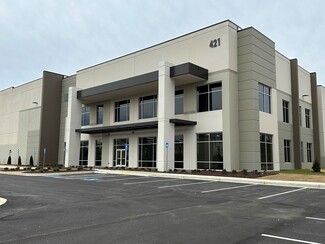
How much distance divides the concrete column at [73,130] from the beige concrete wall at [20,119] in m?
9.87

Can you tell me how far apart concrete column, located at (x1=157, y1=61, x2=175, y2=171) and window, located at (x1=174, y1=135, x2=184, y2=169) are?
6.38 ft

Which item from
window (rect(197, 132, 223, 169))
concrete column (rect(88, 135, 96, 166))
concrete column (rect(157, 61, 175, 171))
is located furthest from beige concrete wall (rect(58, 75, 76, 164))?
window (rect(197, 132, 223, 169))

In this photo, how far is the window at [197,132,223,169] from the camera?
82.6 feet

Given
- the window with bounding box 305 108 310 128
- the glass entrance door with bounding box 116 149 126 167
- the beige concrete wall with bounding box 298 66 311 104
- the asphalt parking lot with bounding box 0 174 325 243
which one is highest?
the beige concrete wall with bounding box 298 66 311 104

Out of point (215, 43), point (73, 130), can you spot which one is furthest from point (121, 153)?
→ point (215, 43)

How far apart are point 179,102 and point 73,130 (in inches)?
529

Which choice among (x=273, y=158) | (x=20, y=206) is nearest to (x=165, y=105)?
(x=273, y=158)

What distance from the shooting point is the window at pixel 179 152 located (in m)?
27.7

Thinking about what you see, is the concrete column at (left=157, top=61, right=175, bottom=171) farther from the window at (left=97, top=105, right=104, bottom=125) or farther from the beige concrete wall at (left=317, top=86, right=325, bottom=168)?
the beige concrete wall at (left=317, top=86, right=325, bottom=168)

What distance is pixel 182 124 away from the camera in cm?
2698

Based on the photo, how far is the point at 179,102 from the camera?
29.1 meters

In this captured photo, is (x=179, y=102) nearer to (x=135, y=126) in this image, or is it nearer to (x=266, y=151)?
(x=135, y=126)

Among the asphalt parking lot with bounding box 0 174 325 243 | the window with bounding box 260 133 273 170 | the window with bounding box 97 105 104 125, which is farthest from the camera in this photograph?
the window with bounding box 97 105 104 125

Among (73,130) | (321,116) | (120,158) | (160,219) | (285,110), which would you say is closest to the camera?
(160,219)
